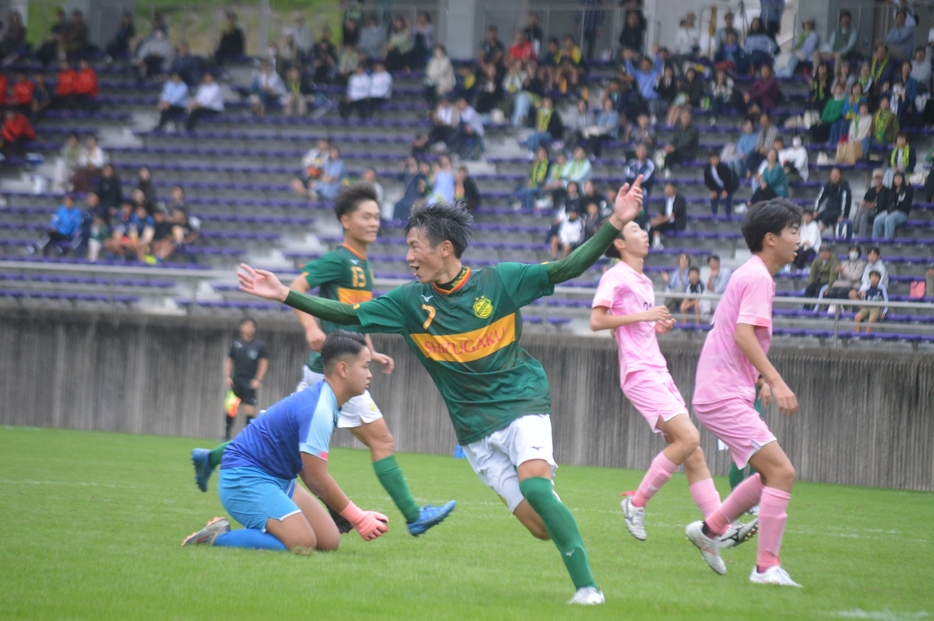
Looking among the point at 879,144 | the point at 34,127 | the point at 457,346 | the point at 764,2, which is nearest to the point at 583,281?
the point at 879,144

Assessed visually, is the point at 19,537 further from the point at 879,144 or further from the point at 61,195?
the point at 61,195

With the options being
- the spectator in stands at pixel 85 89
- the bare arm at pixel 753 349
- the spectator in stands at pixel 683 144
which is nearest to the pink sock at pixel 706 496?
the bare arm at pixel 753 349

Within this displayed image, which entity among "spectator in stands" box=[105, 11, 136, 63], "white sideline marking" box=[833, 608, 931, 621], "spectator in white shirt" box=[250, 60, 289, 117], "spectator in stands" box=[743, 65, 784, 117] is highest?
"spectator in stands" box=[105, 11, 136, 63]

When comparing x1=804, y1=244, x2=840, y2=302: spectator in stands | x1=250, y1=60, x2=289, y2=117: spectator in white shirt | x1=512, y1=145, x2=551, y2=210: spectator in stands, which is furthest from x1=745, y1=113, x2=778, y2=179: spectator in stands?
x1=250, y1=60, x2=289, y2=117: spectator in white shirt

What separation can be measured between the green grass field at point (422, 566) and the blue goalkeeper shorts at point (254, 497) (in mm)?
297

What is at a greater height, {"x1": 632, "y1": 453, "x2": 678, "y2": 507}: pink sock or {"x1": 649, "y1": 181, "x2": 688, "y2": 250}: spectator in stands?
{"x1": 649, "y1": 181, "x2": 688, "y2": 250}: spectator in stands

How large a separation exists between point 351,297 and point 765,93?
1392 cm

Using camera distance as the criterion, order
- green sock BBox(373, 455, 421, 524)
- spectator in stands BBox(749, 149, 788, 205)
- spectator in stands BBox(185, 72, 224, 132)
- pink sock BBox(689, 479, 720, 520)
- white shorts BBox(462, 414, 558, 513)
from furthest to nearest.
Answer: spectator in stands BBox(185, 72, 224, 132), spectator in stands BBox(749, 149, 788, 205), pink sock BBox(689, 479, 720, 520), green sock BBox(373, 455, 421, 524), white shorts BBox(462, 414, 558, 513)

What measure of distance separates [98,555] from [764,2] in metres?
19.0

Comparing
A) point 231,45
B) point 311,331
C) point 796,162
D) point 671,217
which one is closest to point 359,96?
point 231,45

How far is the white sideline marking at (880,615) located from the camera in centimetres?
521

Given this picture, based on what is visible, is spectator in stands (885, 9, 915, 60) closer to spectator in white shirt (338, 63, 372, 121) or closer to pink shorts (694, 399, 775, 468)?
spectator in white shirt (338, 63, 372, 121)

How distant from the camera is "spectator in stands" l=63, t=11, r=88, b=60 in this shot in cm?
2745

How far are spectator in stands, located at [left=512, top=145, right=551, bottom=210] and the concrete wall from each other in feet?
16.0
